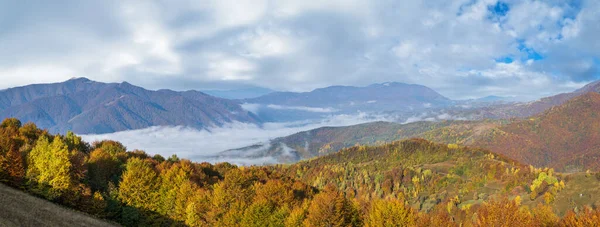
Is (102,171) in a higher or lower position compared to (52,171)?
lower

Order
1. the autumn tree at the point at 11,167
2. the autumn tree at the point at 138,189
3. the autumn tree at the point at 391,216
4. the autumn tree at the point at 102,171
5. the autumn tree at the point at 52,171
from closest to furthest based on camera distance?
the autumn tree at the point at 11,167
the autumn tree at the point at 52,171
the autumn tree at the point at 391,216
the autumn tree at the point at 138,189
the autumn tree at the point at 102,171

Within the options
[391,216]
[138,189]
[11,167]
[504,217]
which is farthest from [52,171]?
[504,217]

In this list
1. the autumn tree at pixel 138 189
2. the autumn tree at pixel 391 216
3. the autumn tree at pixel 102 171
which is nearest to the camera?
the autumn tree at pixel 391 216

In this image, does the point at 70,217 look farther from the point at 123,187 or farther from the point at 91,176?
the point at 91,176

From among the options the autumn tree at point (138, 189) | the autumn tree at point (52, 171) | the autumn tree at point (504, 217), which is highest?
the autumn tree at point (52, 171)

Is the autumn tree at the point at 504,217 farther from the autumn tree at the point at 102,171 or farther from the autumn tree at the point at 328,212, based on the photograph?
the autumn tree at the point at 102,171

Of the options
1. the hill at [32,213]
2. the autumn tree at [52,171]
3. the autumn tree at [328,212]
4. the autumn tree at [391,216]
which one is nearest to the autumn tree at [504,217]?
the autumn tree at [391,216]

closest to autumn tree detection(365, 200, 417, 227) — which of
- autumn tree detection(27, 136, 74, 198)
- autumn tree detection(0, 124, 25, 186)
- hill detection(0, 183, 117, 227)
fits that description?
hill detection(0, 183, 117, 227)

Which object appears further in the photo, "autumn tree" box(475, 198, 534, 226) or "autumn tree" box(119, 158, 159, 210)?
"autumn tree" box(119, 158, 159, 210)

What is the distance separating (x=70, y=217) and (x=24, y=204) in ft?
24.8

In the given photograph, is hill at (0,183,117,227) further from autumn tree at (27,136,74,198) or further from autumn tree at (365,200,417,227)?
autumn tree at (365,200,417,227)

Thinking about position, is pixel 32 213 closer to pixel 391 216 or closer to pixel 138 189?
pixel 138 189

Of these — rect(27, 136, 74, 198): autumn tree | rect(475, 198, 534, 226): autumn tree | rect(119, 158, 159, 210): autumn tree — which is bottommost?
rect(475, 198, 534, 226): autumn tree

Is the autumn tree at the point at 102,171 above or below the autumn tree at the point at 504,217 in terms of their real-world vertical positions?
above
